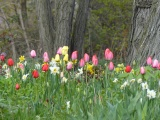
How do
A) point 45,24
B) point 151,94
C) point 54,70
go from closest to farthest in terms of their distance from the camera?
1. point 151,94
2. point 54,70
3. point 45,24

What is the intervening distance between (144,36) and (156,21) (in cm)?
37

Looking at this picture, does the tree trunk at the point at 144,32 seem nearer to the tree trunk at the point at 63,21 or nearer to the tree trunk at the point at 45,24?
the tree trunk at the point at 63,21

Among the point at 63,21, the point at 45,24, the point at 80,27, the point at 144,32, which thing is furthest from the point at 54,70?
the point at 45,24

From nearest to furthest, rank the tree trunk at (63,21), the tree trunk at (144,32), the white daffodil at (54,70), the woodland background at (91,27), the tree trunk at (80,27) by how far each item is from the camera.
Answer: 1. the white daffodil at (54,70)
2. the tree trunk at (144,32)
3. the tree trunk at (63,21)
4. the tree trunk at (80,27)
5. the woodland background at (91,27)

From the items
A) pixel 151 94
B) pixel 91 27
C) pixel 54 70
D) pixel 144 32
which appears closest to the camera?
pixel 151 94

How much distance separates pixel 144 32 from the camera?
5.57 meters

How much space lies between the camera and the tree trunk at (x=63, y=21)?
10227mm

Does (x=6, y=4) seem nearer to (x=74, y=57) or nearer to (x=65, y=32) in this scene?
(x=65, y=32)

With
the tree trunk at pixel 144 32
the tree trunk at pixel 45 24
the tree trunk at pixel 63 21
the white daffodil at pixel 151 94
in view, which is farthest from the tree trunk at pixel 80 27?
the white daffodil at pixel 151 94

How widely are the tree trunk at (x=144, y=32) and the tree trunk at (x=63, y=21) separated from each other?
177 inches

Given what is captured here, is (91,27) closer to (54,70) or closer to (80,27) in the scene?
(80,27)

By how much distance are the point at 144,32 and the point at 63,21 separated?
16.1 ft

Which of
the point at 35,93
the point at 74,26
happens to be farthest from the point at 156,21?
the point at 74,26

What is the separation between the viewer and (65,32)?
10.3 metres
